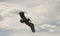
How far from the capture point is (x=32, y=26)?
71312mm

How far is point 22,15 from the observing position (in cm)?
6912

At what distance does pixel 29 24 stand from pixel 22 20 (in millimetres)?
7088

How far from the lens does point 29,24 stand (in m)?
72.4

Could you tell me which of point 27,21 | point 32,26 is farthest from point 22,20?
point 32,26

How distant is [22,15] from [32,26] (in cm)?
627

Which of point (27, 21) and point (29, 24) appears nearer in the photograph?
point (27, 21)

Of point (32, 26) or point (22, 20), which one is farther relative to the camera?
point (32, 26)

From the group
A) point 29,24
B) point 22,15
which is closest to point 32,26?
point 29,24

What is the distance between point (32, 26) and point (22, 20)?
6979 millimetres

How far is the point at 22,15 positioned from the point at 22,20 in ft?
12.0

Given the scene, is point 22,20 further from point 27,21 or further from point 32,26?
point 32,26

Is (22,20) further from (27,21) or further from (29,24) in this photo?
(29,24)

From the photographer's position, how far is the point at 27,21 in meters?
67.4

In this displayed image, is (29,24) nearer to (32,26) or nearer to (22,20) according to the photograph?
(32,26)
